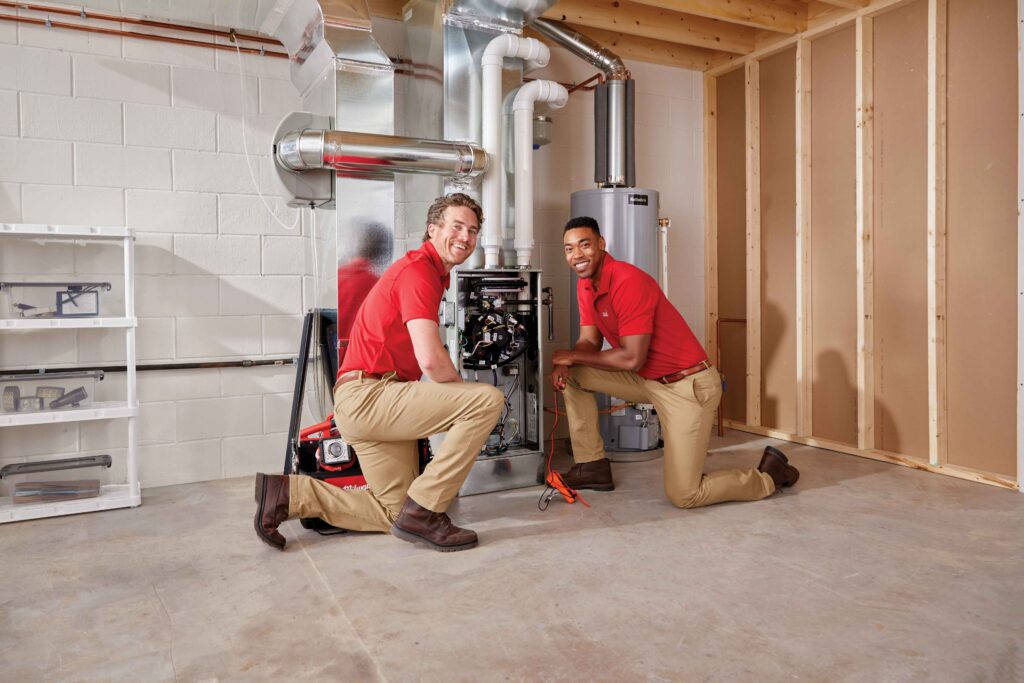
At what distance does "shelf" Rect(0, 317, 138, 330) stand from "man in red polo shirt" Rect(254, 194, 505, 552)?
3.84 feet

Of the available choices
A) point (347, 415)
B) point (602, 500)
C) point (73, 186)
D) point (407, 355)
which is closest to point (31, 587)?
point (347, 415)

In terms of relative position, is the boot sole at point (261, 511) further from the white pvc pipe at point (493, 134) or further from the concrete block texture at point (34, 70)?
the concrete block texture at point (34, 70)

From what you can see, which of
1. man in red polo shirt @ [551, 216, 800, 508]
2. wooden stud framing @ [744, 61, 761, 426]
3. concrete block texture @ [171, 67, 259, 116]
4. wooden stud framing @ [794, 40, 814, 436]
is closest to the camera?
man in red polo shirt @ [551, 216, 800, 508]

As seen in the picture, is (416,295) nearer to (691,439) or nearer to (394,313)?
(394,313)

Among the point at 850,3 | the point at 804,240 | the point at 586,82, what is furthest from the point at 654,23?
the point at 804,240

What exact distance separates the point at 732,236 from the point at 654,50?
55.4 inches

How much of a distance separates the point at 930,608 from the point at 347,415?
2077 mm

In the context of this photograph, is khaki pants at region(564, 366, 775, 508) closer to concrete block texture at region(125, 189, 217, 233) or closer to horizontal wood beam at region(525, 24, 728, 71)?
concrete block texture at region(125, 189, 217, 233)

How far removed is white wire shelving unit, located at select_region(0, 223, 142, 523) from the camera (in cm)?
326

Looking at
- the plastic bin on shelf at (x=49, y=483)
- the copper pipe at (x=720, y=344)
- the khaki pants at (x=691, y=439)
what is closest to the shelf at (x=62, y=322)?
the plastic bin on shelf at (x=49, y=483)

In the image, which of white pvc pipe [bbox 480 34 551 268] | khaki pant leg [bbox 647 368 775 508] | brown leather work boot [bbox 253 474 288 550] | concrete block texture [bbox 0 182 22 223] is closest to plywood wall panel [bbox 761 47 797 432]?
khaki pant leg [bbox 647 368 775 508]

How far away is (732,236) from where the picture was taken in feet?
17.4

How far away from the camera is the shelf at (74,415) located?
3258mm

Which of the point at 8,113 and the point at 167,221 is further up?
the point at 8,113
